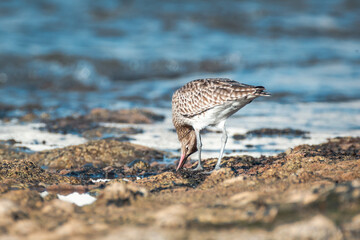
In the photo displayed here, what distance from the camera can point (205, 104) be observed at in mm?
5848

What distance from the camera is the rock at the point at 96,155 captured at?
6.43 meters

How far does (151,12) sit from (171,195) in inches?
864

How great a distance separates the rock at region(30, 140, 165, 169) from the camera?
6.43 meters

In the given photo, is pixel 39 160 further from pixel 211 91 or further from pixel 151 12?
pixel 151 12

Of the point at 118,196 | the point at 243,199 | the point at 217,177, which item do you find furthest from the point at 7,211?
the point at 217,177

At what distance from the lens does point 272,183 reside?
4176 millimetres

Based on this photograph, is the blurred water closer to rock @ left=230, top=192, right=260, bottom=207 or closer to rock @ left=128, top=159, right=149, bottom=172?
rock @ left=128, top=159, right=149, bottom=172

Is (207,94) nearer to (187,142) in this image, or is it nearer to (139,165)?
(187,142)

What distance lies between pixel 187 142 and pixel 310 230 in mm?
3739

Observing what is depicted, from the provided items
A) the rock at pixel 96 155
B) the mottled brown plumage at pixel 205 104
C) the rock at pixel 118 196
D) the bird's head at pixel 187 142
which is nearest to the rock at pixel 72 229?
the rock at pixel 118 196

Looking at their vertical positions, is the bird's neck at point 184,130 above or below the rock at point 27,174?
above

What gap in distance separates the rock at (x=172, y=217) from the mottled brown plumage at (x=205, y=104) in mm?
2521

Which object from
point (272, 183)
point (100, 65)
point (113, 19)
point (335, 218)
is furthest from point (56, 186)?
point (113, 19)

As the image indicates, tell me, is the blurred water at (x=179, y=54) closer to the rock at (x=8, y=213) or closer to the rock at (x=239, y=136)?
the rock at (x=239, y=136)
